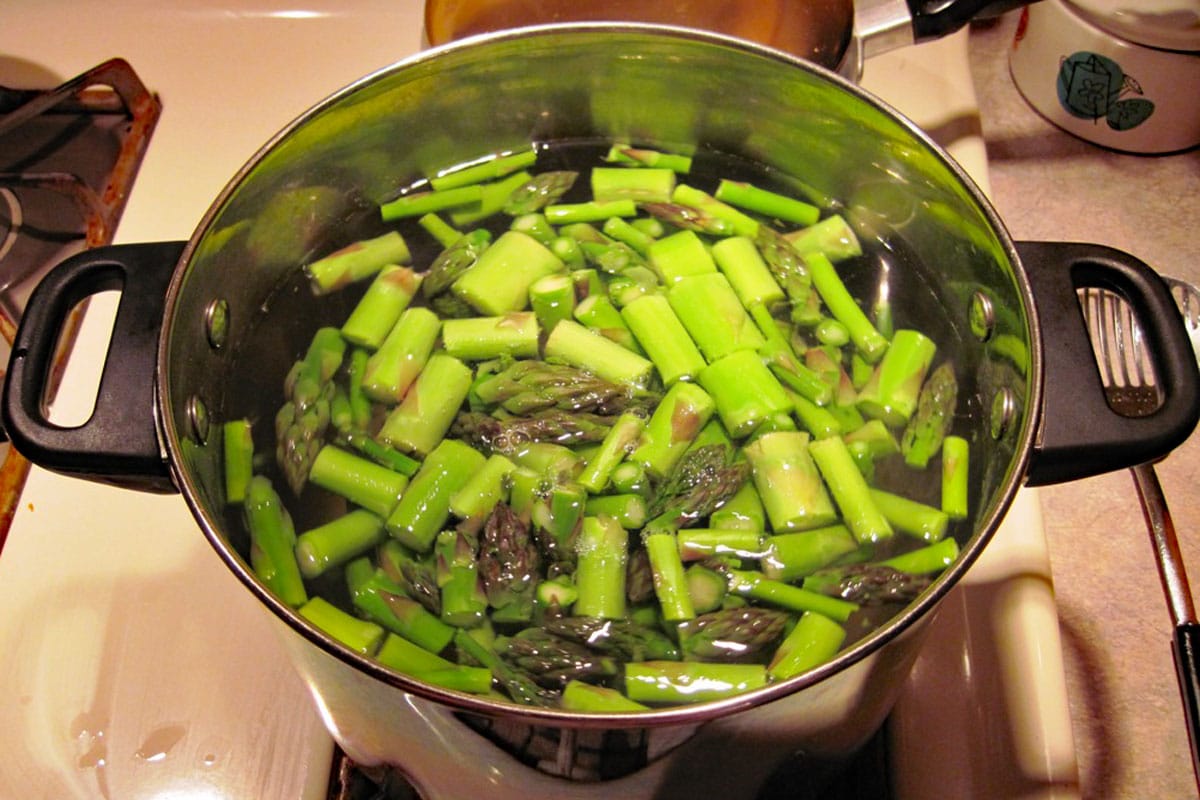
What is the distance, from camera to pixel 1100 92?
1198 millimetres

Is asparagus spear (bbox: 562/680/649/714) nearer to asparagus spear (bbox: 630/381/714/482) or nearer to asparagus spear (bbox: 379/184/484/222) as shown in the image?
asparagus spear (bbox: 630/381/714/482)

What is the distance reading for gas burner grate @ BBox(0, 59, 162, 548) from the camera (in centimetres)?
108

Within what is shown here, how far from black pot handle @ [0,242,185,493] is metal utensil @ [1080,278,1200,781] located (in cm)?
74

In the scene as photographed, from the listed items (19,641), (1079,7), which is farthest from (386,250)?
(1079,7)

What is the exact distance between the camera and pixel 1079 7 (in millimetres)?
1125

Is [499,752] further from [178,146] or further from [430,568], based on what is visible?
[178,146]

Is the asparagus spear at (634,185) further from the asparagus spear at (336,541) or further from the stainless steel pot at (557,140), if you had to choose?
the asparagus spear at (336,541)

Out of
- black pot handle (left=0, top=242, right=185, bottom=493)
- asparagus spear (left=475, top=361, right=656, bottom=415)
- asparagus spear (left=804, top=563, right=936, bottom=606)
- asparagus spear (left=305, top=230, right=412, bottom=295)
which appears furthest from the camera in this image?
asparagus spear (left=305, top=230, right=412, bottom=295)

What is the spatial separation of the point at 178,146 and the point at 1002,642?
1074 millimetres

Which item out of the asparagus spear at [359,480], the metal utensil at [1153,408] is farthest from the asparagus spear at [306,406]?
the metal utensil at [1153,408]

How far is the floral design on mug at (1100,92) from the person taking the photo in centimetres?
116

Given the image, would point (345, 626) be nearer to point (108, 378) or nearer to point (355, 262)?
point (108, 378)

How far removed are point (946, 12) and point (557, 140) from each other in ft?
1.42

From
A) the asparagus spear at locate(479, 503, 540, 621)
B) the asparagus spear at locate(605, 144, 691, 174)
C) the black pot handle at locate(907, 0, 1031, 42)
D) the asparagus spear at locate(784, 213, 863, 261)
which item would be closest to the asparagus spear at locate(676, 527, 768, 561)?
the asparagus spear at locate(479, 503, 540, 621)
